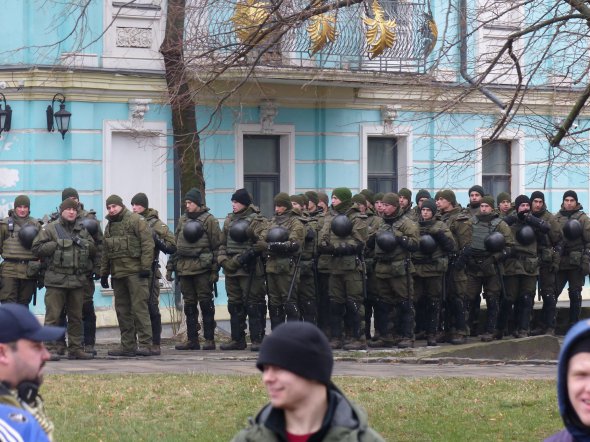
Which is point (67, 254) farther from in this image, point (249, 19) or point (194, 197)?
point (249, 19)

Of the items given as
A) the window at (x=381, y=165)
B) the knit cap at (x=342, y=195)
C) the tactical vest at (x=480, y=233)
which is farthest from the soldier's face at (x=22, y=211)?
the window at (x=381, y=165)

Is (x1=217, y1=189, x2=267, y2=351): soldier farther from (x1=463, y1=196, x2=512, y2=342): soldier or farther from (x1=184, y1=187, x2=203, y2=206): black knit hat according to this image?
(x1=463, y1=196, x2=512, y2=342): soldier

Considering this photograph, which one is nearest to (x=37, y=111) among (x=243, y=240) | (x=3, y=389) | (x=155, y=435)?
(x=243, y=240)

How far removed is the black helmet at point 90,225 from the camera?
16.8m

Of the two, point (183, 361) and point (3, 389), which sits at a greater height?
point (3, 389)

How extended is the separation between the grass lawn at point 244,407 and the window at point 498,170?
13.4 meters

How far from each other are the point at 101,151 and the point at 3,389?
17.5 m

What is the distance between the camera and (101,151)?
22.1m

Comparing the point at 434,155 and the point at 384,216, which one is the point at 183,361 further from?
the point at 434,155

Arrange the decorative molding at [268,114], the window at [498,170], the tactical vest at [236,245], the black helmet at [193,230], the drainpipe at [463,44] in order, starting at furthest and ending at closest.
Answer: the window at [498,170] < the decorative molding at [268,114] < the tactical vest at [236,245] < the black helmet at [193,230] < the drainpipe at [463,44]

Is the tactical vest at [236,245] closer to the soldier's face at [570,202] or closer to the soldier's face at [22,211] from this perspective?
the soldier's face at [22,211]

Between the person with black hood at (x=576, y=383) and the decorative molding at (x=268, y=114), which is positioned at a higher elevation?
the decorative molding at (x=268, y=114)

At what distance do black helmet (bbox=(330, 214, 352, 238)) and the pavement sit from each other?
5.13ft

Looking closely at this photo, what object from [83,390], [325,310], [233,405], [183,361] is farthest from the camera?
[325,310]
